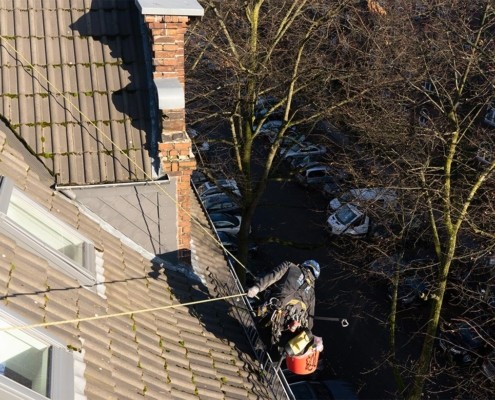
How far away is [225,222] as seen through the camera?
2128cm

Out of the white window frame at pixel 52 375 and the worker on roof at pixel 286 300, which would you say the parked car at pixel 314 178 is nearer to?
the worker on roof at pixel 286 300

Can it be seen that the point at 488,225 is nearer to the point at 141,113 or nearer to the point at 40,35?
the point at 141,113

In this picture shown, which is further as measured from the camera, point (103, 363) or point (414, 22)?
point (414, 22)

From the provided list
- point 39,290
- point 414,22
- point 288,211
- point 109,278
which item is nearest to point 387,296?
point 288,211

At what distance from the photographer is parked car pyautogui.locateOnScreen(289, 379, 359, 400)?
13.0 metres

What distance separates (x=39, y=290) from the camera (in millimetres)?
5199

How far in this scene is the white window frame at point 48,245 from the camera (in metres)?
5.46

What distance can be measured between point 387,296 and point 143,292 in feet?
43.1

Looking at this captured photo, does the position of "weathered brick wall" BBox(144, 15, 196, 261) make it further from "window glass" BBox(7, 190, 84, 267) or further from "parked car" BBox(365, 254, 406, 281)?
"parked car" BBox(365, 254, 406, 281)

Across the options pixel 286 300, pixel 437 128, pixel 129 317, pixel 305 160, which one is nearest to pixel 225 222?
pixel 305 160

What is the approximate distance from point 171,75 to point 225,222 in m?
14.7

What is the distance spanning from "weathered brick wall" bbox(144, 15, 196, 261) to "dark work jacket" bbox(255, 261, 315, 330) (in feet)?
4.55

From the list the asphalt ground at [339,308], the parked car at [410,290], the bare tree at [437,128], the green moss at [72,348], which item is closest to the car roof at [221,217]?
the asphalt ground at [339,308]

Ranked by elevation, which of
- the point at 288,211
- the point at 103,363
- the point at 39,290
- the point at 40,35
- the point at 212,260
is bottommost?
the point at 288,211
